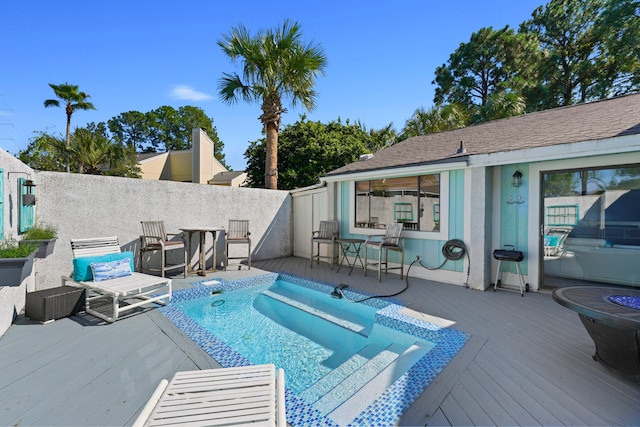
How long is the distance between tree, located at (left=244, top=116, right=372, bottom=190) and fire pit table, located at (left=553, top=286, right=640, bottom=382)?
11.8m

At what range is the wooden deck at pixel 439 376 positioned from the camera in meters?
2.03

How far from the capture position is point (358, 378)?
9.20ft

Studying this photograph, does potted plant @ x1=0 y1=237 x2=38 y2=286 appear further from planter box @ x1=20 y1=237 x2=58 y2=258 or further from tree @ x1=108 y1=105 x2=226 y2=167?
tree @ x1=108 y1=105 x2=226 y2=167

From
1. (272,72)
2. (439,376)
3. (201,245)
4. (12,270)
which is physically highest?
(272,72)

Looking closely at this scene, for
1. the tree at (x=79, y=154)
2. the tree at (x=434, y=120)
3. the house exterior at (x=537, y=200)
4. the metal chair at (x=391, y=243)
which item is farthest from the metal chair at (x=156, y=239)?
the tree at (x=434, y=120)

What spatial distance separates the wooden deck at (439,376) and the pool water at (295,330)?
0.71 metres

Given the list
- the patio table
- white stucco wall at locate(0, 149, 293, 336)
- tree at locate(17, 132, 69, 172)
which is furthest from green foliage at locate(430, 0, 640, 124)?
tree at locate(17, 132, 69, 172)

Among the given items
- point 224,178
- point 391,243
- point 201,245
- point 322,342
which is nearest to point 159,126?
point 224,178

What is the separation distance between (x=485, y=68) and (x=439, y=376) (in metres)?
22.3

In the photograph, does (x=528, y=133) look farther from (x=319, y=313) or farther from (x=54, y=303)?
(x=54, y=303)

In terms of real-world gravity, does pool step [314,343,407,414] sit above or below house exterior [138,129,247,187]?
below

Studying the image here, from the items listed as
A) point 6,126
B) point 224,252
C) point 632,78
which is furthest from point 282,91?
point 632,78

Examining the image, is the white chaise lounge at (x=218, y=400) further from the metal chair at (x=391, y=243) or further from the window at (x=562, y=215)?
the window at (x=562, y=215)

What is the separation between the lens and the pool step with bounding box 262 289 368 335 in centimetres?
416
